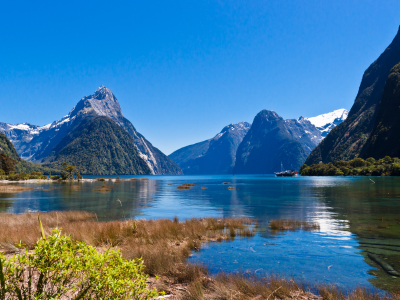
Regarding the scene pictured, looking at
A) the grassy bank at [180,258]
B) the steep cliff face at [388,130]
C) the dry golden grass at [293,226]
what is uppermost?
the steep cliff face at [388,130]

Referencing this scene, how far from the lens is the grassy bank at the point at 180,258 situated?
8.72m

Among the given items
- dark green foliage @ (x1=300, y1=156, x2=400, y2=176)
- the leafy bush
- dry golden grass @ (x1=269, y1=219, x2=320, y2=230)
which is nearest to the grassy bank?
the leafy bush

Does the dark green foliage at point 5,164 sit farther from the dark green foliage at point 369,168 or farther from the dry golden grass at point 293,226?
the dark green foliage at point 369,168

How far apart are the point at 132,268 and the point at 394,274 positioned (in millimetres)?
12007

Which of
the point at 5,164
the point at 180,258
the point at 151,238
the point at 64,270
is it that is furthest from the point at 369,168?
the point at 5,164

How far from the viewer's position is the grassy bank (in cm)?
872

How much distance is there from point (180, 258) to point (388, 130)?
211m

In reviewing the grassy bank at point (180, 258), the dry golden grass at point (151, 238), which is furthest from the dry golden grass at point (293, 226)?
the dry golden grass at point (151, 238)

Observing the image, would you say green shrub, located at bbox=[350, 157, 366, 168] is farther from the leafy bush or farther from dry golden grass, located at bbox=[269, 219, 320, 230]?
the leafy bush

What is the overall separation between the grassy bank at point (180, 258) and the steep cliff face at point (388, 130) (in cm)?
18982

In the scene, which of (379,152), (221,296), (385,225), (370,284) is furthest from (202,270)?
(379,152)

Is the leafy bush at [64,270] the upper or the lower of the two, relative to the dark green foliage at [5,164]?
lower

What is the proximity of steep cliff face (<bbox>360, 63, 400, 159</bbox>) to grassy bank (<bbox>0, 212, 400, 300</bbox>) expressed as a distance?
7473 inches

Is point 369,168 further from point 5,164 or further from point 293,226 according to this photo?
point 5,164
